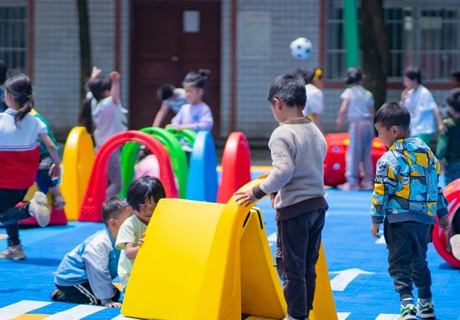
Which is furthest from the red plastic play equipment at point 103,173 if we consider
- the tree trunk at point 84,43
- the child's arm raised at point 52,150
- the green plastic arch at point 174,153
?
the tree trunk at point 84,43

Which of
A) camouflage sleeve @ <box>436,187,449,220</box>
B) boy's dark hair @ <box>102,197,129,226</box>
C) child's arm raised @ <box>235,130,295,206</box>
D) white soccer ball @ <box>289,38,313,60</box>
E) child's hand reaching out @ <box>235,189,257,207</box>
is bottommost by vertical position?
boy's dark hair @ <box>102,197,129,226</box>

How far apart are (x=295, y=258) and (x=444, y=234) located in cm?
292

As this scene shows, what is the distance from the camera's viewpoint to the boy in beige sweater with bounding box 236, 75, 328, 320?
5797 millimetres

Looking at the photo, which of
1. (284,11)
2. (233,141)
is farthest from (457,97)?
(284,11)

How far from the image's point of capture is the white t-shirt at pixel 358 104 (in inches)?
572

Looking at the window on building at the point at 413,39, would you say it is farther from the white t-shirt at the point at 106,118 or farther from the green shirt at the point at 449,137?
the green shirt at the point at 449,137

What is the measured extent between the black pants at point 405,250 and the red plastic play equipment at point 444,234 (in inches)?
70.6

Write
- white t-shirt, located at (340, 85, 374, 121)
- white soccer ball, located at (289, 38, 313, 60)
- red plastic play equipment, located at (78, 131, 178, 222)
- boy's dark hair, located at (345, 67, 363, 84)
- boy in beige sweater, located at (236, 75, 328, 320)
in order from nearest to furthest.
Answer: boy in beige sweater, located at (236, 75, 328, 320), red plastic play equipment, located at (78, 131, 178, 222), boy's dark hair, located at (345, 67, 363, 84), white t-shirt, located at (340, 85, 374, 121), white soccer ball, located at (289, 38, 313, 60)

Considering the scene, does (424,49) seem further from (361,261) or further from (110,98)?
(361,261)

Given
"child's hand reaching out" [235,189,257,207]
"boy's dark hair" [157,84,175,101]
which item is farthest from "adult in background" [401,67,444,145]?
"child's hand reaching out" [235,189,257,207]

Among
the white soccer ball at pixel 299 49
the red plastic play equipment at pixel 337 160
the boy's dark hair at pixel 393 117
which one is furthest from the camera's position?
the white soccer ball at pixel 299 49

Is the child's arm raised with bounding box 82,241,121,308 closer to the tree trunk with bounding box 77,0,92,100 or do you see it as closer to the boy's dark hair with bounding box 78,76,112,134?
the boy's dark hair with bounding box 78,76,112,134

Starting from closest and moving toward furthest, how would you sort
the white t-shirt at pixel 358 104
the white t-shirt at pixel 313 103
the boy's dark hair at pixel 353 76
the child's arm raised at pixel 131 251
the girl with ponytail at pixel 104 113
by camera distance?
the child's arm raised at pixel 131 251 → the girl with ponytail at pixel 104 113 → the white t-shirt at pixel 313 103 → the boy's dark hair at pixel 353 76 → the white t-shirt at pixel 358 104

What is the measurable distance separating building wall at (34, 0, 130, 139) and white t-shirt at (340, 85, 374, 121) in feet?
27.3
